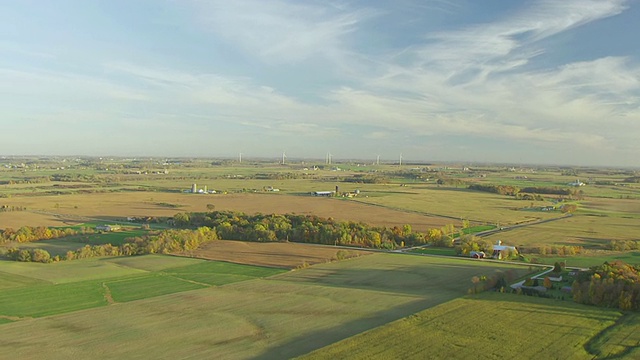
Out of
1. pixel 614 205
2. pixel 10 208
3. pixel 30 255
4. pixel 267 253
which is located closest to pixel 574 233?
pixel 267 253

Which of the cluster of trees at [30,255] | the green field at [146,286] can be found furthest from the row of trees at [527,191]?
the cluster of trees at [30,255]

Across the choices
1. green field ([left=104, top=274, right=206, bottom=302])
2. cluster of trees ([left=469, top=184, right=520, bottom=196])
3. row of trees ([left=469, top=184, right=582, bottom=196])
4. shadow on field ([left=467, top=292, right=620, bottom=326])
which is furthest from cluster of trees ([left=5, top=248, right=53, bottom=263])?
cluster of trees ([left=469, top=184, right=520, bottom=196])

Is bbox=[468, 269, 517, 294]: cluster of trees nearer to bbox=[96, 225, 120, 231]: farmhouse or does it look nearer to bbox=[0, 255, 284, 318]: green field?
bbox=[0, 255, 284, 318]: green field

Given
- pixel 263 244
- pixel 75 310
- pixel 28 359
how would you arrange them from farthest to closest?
pixel 263 244
pixel 75 310
pixel 28 359

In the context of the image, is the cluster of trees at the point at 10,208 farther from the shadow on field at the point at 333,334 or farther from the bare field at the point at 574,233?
the shadow on field at the point at 333,334

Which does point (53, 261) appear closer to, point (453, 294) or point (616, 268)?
point (453, 294)

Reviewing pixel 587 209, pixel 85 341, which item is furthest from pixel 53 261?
pixel 587 209
